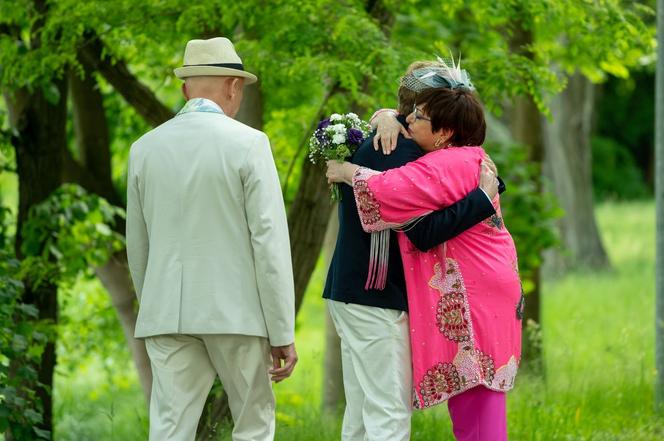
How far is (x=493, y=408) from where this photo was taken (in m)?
4.14

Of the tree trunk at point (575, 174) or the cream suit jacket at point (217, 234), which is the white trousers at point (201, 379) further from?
the tree trunk at point (575, 174)

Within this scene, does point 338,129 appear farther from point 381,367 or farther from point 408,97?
point 381,367

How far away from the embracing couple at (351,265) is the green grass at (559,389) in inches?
67.8

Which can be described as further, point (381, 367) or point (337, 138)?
point (337, 138)

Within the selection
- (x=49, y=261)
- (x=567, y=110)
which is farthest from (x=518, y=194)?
(x=567, y=110)

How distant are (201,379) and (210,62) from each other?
1187 millimetres

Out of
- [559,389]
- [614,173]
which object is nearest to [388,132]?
[559,389]

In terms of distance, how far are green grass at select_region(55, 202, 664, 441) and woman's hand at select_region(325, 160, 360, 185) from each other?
197cm

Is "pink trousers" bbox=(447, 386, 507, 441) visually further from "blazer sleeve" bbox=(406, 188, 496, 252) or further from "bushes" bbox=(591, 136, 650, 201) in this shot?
"bushes" bbox=(591, 136, 650, 201)

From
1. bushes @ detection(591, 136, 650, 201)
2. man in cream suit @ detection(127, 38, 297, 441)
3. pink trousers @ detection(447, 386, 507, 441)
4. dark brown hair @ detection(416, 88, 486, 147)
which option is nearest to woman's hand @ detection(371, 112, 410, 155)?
dark brown hair @ detection(416, 88, 486, 147)

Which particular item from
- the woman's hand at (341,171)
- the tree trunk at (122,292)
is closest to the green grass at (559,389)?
the tree trunk at (122,292)

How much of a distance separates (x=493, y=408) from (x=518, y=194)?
6191mm

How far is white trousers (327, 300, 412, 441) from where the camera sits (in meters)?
4.07

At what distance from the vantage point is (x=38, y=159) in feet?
23.6
